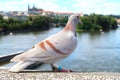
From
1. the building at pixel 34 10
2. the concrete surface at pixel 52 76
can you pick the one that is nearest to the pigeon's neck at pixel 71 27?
the concrete surface at pixel 52 76

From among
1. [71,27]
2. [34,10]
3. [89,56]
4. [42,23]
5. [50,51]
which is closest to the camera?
[50,51]

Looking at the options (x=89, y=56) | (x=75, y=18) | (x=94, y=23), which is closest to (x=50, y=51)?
(x=75, y=18)

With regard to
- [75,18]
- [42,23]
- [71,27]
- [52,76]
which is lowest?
[42,23]

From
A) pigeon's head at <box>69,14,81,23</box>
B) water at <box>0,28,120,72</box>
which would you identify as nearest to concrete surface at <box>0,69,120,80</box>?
pigeon's head at <box>69,14,81,23</box>

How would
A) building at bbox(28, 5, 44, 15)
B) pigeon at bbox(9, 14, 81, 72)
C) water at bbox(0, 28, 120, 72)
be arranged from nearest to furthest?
1. pigeon at bbox(9, 14, 81, 72)
2. water at bbox(0, 28, 120, 72)
3. building at bbox(28, 5, 44, 15)

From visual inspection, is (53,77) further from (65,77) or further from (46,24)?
(46,24)

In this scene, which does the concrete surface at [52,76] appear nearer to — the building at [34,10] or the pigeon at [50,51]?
the pigeon at [50,51]

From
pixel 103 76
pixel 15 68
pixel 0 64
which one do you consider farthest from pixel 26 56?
pixel 0 64

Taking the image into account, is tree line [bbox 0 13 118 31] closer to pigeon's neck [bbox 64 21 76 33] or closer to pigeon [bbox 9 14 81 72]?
pigeon's neck [bbox 64 21 76 33]

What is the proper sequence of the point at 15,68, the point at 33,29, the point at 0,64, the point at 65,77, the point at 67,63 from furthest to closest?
1. the point at 33,29
2. the point at 67,63
3. the point at 0,64
4. the point at 15,68
5. the point at 65,77

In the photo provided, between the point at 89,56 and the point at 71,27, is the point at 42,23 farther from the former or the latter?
the point at 71,27

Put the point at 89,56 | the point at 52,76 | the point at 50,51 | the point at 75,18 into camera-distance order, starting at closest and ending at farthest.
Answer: the point at 52,76 < the point at 50,51 < the point at 75,18 < the point at 89,56

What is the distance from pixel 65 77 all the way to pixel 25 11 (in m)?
137

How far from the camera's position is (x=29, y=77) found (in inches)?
222
